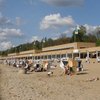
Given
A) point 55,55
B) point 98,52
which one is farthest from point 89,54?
point 55,55

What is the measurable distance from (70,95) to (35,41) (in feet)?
520

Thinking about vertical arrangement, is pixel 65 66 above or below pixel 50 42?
below

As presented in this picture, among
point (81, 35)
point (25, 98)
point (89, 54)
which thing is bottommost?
point (25, 98)

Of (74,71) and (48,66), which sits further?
(48,66)

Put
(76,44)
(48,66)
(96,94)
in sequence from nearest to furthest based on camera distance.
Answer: (96,94)
(48,66)
(76,44)

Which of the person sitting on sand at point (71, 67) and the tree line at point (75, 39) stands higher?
the tree line at point (75, 39)

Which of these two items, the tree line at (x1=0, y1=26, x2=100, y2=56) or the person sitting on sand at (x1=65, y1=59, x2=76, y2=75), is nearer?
the person sitting on sand at (x1=65, y1=59, x2=76, y2=75)

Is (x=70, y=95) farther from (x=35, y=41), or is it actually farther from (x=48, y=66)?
(x=35, y=41)

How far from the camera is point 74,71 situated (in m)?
27.5

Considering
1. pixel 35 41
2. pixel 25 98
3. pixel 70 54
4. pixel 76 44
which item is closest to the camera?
pixel 25 98

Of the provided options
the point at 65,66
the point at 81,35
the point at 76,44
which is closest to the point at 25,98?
the point at 65,66

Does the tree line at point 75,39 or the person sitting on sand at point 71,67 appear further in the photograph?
the tree line at point 75,39

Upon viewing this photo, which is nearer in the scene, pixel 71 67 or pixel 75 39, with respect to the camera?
pixel 71 67

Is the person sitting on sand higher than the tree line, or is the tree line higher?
the tree line
